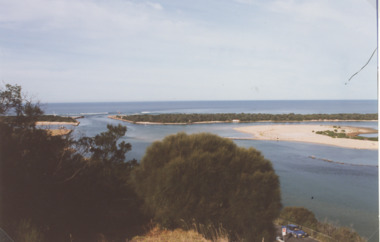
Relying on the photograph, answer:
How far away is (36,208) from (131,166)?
130 inches

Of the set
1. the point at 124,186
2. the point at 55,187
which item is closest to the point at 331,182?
the point at 124,186

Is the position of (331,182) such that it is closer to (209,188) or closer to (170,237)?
(209,188)

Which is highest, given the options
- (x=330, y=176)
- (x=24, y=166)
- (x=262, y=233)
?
(x=24, y=166)

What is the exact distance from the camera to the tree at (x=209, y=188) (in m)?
5.88

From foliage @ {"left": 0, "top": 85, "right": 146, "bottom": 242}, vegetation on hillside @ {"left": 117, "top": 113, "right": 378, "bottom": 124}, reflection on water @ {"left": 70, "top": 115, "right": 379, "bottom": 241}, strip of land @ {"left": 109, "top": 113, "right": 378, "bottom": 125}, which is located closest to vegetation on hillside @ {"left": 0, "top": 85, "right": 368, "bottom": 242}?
foliage @ {"left": 0, "top": 85, "right": 146, "bottom": 242}

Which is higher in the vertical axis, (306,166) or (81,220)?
(81,220)

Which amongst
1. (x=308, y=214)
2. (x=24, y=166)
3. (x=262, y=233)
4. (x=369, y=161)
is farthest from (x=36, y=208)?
(x=369, y=161)

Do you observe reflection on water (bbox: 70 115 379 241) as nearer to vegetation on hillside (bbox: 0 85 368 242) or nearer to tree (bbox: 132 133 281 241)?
vegetation on hillside (bbox: 0 85 368 242)

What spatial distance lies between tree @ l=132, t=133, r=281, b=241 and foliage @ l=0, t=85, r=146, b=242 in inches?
23.9

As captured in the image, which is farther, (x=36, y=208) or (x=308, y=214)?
(x=308, y=214)

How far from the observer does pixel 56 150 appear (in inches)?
219

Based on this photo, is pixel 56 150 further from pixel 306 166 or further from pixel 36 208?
pixel 306 166

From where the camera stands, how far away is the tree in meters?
5.88

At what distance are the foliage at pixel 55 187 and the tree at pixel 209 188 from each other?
0.61 meters
